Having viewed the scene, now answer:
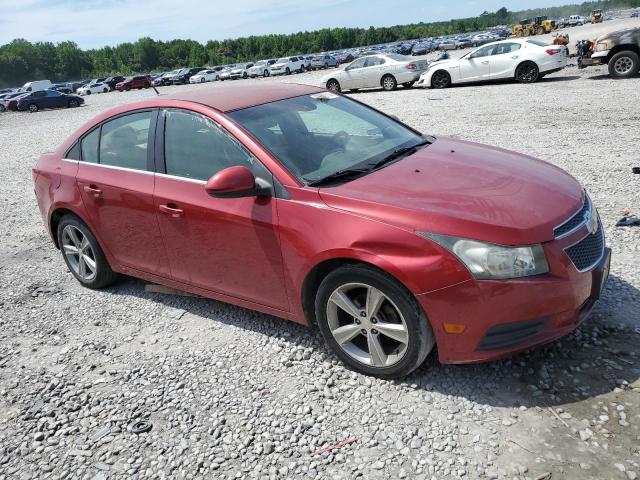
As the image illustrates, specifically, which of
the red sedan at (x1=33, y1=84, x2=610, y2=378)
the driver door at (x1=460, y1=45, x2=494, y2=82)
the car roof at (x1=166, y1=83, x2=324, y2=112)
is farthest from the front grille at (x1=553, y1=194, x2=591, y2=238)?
the driver door at (x1=460, y1=45, x2=494, y2=82)

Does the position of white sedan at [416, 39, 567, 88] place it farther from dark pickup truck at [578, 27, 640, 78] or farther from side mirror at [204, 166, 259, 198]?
side mirror at [204, 166, 259, 198]

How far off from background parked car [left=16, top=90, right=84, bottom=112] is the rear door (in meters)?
36.5

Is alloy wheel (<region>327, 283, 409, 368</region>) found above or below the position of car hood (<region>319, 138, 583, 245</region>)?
below

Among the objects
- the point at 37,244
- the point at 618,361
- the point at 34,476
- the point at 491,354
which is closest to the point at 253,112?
the point at 491,354

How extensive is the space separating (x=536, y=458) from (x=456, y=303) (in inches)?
31.8

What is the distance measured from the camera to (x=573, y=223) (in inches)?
119

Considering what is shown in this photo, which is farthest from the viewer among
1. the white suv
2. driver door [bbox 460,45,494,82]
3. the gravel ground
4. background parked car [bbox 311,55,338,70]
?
background parked car [bbox 311,55,338,70]

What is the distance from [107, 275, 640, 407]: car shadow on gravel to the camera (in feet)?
9.69

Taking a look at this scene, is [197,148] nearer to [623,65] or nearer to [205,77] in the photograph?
[623,65]

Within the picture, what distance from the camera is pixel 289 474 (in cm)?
266

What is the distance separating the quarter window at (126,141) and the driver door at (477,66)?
15.6 meters

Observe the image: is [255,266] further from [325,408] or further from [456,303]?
[456,303]

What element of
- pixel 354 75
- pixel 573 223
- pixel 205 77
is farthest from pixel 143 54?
pixel 573 223

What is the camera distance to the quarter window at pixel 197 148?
360cm
